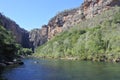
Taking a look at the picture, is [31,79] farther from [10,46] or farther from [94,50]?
[94,50]

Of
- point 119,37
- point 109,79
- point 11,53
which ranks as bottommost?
point 109,79

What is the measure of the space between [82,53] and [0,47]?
308 feet

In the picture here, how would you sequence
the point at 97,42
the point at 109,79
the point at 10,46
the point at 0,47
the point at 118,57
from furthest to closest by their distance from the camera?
the point at 97,42 < the point at 118,57 < the point at 10,46 < the point at 0,47 < the point at 109,79

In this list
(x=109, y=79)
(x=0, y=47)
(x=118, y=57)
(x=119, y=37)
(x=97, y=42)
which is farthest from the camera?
(x=97, y=42)

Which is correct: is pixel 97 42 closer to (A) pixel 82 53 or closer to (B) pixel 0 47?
(A) pixel 82 53

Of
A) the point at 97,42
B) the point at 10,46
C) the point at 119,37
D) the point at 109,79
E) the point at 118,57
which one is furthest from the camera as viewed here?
the point at 97,42

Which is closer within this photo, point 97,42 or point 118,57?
point 118,57

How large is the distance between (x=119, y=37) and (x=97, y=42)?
17124 mm

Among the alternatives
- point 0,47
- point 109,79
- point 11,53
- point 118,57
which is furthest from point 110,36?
point 109,79

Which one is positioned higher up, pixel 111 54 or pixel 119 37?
pixel 119 37

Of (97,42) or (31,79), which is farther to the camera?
(97,42)

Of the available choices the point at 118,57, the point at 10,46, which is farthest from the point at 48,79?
the point at 118,57

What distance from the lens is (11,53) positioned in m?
119

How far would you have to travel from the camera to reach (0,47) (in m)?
98.7
